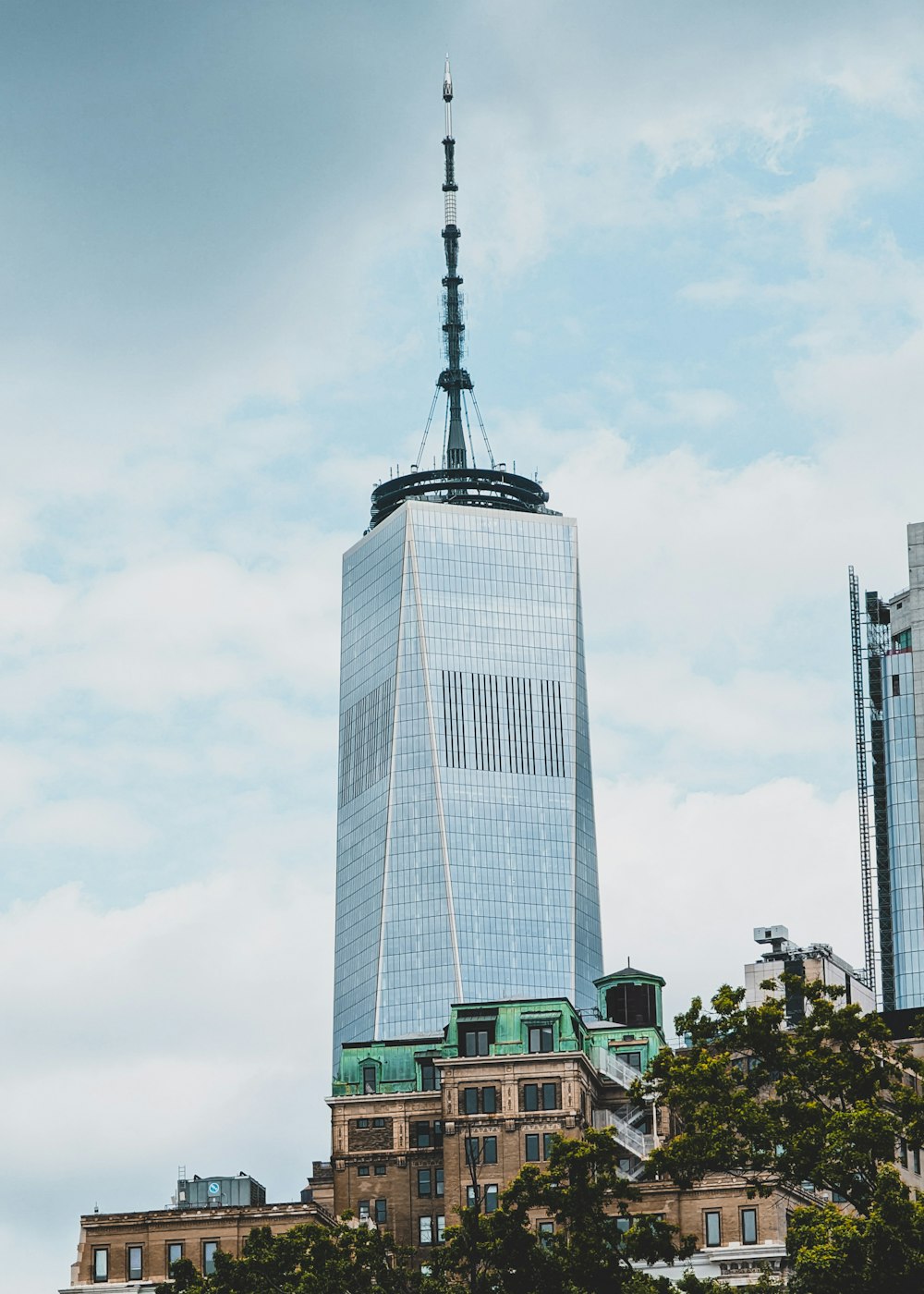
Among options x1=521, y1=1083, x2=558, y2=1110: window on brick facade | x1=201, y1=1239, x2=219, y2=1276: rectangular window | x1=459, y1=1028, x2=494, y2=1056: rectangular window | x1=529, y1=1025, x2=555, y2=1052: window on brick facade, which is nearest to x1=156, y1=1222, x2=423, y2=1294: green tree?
x1=201, y1=1239, x2=219, y2=1276: rectangular window

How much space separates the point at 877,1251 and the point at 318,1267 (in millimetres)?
34028

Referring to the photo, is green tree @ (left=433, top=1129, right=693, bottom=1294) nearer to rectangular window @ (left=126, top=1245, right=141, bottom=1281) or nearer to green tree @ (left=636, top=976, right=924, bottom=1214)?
green tree @ (left=636, top=976, right=924, bottom=1214)

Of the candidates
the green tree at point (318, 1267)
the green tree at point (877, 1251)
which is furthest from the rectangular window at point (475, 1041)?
the green tree at point (877, 1251)

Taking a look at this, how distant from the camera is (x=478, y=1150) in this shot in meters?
182

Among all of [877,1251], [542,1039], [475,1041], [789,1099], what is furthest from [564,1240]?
[475,1041]

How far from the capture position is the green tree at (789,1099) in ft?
342

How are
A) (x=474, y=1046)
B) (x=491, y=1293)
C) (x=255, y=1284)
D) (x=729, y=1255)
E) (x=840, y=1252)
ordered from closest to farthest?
(x=840, y=1252)
(x=491, y=1293)
(x=255, y=1284)
(x=729, y=1255)
(x=474, y=1046)

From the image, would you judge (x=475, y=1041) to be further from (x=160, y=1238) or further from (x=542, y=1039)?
(x=160, y=1238)

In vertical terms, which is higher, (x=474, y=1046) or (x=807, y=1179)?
(x=474, y=1046)

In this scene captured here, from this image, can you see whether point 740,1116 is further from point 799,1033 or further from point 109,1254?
point 109,1254

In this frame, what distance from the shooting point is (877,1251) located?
100312mm

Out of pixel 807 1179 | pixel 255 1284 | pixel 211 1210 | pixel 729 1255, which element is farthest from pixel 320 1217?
pixel 807 1179

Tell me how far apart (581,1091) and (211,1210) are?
27.4m

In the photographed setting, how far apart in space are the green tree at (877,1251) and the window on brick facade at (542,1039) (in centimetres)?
8330
